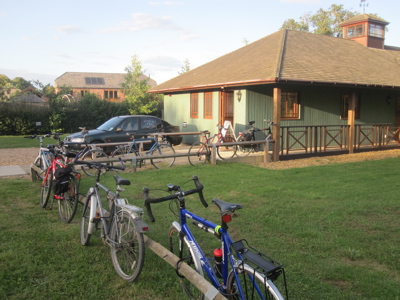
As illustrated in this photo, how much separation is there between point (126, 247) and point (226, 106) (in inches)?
492

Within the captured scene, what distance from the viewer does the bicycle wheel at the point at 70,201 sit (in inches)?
221

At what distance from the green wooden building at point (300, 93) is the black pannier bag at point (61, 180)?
8007 millimetres

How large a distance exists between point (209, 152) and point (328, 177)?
3.55 m

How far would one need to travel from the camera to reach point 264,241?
489 cm

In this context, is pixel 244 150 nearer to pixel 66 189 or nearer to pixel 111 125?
pixel 111 125

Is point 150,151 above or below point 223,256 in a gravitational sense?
above

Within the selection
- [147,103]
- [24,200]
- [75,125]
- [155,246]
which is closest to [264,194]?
[155,246]

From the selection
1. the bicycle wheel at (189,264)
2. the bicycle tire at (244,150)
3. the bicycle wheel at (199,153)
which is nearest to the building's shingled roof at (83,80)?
the bicycle tire at (244,150)

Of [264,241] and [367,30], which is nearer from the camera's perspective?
[264,241]

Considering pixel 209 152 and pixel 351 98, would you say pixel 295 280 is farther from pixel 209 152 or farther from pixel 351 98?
pixel 351 98

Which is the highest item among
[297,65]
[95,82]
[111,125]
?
[95,82]

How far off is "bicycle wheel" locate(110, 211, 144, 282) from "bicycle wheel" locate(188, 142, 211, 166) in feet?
23.0

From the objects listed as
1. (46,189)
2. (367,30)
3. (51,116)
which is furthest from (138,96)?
(46,189)

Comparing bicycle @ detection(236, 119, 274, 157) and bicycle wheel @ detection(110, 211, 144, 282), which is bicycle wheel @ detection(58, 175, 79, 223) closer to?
bicycle wheel @ detection(110, 211, 144, 282)
